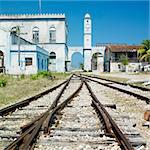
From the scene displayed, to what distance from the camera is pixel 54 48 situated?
8256 cm

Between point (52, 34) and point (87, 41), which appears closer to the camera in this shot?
point (52, 34)

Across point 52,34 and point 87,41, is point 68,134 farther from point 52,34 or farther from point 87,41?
point 87,41

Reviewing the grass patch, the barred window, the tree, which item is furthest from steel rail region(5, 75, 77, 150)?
the tree

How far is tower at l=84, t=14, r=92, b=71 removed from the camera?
9275 centimetres

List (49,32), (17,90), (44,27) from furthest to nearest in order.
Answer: (49,32), (44,27), (17,90)

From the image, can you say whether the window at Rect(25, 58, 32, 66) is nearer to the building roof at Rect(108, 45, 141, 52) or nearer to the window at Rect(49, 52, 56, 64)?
A: the window at Rect(49, 52, 56, 64)

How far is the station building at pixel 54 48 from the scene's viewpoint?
184 ft

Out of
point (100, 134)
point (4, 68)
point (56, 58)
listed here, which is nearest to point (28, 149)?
point (100, 134)

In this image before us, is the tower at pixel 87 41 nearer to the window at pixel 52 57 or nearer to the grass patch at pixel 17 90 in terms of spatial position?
the window at pixel 52 57

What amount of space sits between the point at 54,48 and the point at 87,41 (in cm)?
1541

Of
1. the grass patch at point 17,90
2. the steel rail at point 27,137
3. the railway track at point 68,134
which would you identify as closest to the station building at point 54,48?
the grass patch at point 17,90

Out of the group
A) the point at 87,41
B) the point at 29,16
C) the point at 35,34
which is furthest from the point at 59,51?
the point at 87,41

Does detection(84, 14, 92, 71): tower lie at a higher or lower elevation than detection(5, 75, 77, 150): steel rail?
higher

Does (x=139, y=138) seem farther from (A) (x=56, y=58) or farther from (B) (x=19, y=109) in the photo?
(A) (x=56, y=58)
